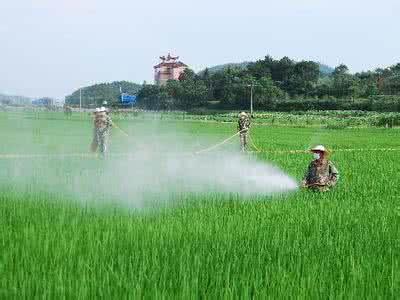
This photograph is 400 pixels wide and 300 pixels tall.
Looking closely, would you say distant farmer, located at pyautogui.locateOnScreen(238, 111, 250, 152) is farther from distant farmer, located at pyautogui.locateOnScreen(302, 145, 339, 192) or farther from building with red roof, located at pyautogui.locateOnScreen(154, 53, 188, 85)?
building with red roof, located at pyautogui.locateOnScreen(154, 53, 188, 85)

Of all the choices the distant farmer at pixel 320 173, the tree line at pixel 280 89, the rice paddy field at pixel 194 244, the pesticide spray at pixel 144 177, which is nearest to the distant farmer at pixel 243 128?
the pesticide spray at pixel 144 177

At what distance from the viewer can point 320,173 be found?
8.91 meters

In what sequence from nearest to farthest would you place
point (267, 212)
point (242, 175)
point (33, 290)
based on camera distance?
1. point (33, 290)
2. point (267, 212)
3. point (242, 175)

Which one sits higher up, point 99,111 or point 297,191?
point 99,111

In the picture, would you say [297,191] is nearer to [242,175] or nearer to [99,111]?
[242,175]

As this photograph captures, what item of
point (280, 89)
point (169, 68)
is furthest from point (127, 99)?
point (169, 68)

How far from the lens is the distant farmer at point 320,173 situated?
28.9ft

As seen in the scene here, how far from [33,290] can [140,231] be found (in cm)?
177

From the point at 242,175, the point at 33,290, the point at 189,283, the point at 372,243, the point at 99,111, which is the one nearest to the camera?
the point at 33,290

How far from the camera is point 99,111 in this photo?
1577cm

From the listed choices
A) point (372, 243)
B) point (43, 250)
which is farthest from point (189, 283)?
point (372, 243)

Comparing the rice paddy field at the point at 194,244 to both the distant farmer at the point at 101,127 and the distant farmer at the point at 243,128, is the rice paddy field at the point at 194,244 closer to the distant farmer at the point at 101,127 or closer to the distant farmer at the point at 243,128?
the distant farmer at the point at 101,127

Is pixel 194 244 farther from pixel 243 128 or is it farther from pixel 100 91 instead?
pixel 100 91

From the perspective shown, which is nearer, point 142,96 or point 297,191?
point 297,191
